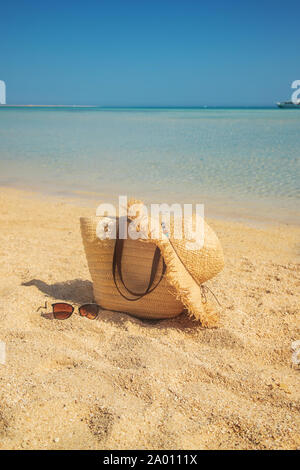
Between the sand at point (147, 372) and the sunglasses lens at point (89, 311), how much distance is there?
0.06 m

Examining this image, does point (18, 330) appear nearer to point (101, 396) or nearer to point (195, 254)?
point (101, 396)

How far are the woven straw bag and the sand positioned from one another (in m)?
0.09

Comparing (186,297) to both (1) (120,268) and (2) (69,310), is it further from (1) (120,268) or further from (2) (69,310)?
(2) (69,310)

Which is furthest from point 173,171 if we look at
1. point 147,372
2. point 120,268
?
point 147,372

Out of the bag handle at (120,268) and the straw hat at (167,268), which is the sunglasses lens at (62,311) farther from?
the bag handle at (120,268)

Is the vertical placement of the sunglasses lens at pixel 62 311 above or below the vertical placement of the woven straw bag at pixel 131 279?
below

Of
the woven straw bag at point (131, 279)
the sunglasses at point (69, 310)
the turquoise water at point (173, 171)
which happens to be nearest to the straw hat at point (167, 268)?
the woven straw bag at point (131, 279)

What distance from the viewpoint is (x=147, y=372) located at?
2383 mm

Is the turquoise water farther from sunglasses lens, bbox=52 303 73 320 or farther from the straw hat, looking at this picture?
sunglasses lens, bbox=52 303 73 320

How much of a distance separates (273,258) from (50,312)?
111 inches

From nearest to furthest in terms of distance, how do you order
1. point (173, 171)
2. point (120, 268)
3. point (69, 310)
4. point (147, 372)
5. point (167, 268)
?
point (147, 372) < point (167, 268) < point (120, 268) < point (69, 310) < point (173, 171)

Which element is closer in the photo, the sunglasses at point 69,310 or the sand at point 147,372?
the sand at point 147,372

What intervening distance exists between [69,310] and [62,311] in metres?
0.05

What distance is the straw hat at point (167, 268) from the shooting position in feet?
9.30
